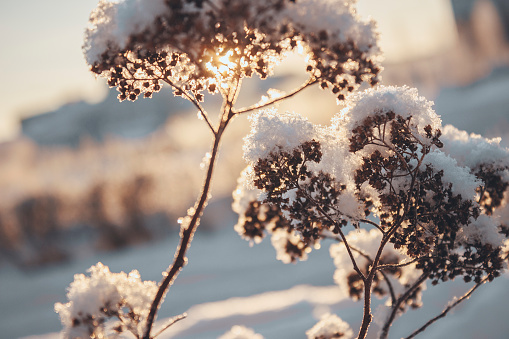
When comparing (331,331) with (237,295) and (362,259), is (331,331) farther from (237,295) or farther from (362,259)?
(237,295)

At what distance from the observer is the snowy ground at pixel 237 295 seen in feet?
17.8

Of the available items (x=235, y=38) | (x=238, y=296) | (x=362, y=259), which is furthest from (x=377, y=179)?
(x=238, y=296)

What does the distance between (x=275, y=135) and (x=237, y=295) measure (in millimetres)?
6745

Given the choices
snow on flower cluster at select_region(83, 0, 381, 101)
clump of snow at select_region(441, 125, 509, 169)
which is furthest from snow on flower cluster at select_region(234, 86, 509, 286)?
clump of snow at select_region(441, 125, 509, 169)

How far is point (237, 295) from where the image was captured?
814 cm

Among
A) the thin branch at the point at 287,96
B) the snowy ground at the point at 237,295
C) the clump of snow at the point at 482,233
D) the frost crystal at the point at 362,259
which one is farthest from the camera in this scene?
the snowy ground at the point at 237,295

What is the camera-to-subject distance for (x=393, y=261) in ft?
9.37

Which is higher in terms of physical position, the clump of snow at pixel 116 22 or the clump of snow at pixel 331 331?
the clump of snow at pixel 116 22

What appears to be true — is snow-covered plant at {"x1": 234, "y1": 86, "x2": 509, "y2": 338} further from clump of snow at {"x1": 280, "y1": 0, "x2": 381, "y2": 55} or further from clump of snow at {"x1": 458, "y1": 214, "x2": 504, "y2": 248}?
clump of snow at {"x1": 280, "y1": 0, "x2": 381, "y2": 55}

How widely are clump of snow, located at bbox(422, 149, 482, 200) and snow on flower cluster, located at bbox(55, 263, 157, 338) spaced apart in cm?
142

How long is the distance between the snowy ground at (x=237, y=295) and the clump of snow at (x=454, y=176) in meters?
3.55

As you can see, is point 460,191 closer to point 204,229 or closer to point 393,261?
point 393,261

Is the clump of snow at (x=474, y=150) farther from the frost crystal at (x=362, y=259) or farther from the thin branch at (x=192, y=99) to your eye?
the thin branch at (x=192, y=99)

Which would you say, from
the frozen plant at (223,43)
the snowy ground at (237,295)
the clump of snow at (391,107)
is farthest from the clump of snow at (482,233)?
the snowy ground at (237,295)
